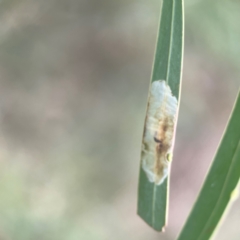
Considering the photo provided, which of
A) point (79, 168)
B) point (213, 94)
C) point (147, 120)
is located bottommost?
point (147, 120)

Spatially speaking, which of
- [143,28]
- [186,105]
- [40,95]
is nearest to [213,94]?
[186,105]

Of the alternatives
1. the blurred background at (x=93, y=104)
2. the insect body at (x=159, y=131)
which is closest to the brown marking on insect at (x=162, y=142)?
the insect body at (x=159, y=131)

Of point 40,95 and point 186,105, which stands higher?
point 40,95

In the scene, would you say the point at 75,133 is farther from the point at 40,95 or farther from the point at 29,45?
the point at 29,45

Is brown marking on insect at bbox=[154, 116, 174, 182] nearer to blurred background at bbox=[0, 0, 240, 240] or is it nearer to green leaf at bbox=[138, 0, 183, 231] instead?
green leaf at bbox=[138, 0, 183, 231]

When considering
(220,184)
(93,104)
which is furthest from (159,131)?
(93,104)

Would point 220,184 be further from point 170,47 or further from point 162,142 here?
point 170,47
